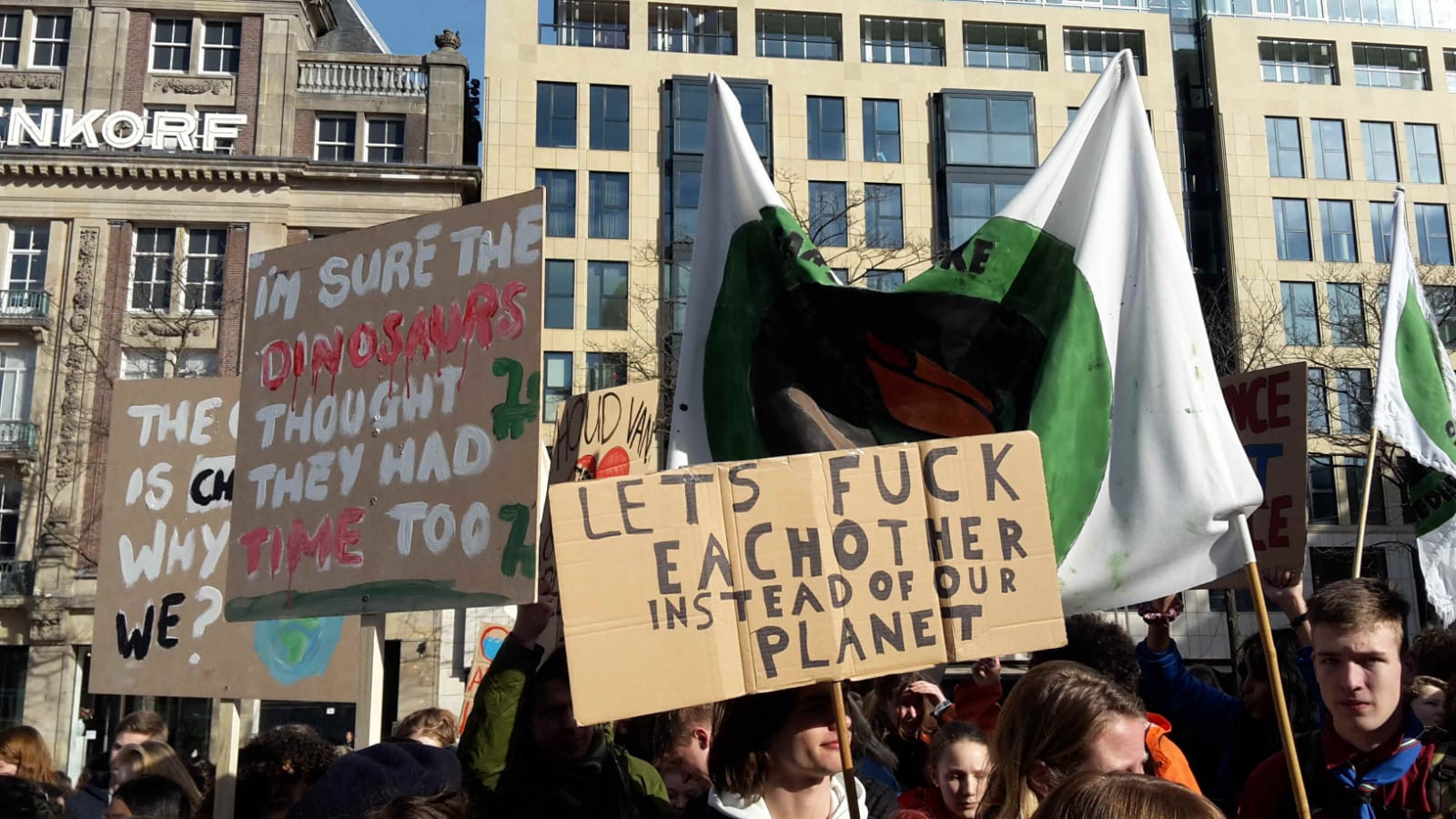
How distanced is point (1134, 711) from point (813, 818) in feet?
2.72

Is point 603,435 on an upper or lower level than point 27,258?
lower

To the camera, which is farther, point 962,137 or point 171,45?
point 962,137

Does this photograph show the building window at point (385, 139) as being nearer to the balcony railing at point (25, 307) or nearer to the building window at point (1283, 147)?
the balcony railing at point (25, 307)

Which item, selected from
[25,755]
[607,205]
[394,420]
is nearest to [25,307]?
[607,205]

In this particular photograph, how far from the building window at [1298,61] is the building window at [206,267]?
27891 millimetres

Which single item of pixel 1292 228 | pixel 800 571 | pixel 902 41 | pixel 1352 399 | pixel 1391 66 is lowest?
pixel 800 571

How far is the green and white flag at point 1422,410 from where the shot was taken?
7.62 meters

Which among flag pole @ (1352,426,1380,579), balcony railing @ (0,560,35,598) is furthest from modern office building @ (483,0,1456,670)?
flag pole @ (1352,426,1380,579)

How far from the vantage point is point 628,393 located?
21.5ft

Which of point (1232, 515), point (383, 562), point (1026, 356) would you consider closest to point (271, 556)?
point (383, 562)

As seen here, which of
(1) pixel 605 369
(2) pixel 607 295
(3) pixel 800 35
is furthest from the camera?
(3) pixel 800 35

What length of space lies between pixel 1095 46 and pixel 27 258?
27885mm

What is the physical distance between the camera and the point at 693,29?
1447 inches

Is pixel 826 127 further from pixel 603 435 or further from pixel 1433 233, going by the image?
pixel 603 435
